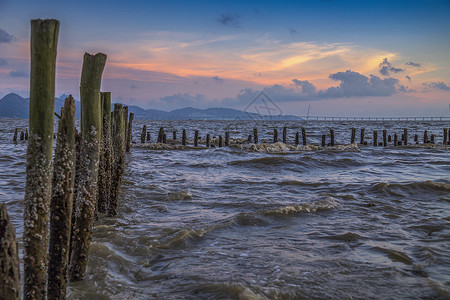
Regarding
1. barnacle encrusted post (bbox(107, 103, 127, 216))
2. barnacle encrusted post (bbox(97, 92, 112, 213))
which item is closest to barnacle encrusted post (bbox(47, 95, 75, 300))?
barnacle encrusted post (bbox(97, 92, 112, 213))

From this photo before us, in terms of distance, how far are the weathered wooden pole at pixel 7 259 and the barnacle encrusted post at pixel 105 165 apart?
5287mm

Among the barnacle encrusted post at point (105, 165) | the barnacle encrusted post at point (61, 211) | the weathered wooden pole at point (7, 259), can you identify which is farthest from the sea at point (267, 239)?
the weathered wooden pole at point (7, 259)

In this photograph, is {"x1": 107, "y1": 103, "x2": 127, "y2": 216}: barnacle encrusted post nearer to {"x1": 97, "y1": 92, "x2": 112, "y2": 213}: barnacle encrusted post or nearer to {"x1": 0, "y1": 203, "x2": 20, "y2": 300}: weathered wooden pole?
{"x1": 97, "y1": 92, "x2": 112, "y2": 213}: barnacle encrusted post

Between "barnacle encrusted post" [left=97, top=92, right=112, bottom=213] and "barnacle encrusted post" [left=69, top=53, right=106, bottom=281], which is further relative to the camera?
"barnacle encrusted post" [left=97, top=92, right=112, bottom=213]

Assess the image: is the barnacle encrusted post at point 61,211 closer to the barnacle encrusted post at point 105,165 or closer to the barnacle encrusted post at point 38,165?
the barnacle encrusted post at point 38,165

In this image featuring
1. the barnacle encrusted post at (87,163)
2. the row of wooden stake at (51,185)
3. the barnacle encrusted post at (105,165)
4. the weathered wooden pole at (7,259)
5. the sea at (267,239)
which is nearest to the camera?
the weathered wooden pole at (7,259)

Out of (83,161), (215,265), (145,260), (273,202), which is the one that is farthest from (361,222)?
(83,161)

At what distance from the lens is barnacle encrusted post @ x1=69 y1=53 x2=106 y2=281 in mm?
5133

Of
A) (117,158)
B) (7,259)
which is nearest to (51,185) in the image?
(7,259)

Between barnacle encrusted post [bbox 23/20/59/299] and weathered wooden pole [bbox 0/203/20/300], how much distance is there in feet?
2.31

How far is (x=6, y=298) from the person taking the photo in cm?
299

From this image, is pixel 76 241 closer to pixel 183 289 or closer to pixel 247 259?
pixel 183 289

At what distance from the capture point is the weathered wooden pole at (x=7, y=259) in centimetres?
288

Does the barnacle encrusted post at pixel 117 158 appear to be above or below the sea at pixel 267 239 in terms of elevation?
above
